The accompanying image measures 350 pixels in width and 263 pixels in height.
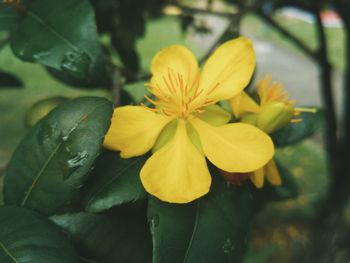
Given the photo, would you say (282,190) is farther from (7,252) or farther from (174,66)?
(7,252)

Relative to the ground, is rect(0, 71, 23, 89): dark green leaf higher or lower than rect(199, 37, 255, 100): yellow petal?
lower

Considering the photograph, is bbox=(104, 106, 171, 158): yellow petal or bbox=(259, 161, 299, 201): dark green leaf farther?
bbox=(259, 161, 299, 201): dark green leaf

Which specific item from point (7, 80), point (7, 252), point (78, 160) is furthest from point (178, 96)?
point (7, 80)

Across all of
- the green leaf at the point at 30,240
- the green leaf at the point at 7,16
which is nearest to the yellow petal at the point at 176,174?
the green leaf at the point at 30,240

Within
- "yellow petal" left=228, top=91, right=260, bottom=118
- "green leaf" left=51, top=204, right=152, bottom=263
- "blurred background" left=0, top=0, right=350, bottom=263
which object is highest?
"yellow petal" left=228, top=91, right=260, bottom=118

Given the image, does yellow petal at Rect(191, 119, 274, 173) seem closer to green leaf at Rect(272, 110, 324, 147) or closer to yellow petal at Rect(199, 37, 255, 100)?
yellow petal at Rect(199, 37, 255, 100)

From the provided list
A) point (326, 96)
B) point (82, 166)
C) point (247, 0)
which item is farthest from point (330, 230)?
point (82, 166)

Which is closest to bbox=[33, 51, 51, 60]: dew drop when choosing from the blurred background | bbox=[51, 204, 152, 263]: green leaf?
the blurred background
